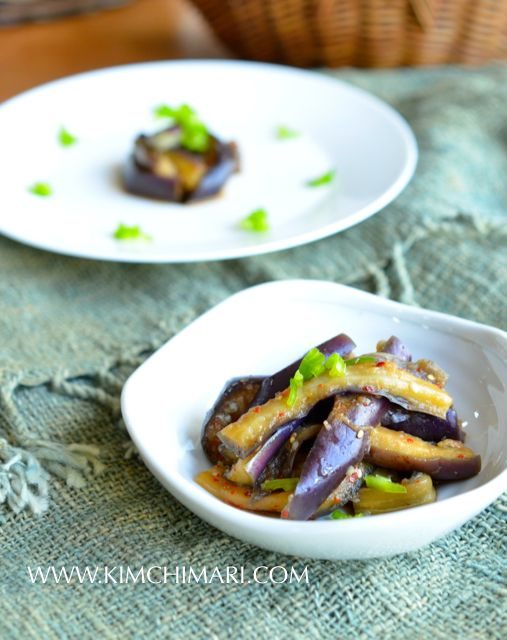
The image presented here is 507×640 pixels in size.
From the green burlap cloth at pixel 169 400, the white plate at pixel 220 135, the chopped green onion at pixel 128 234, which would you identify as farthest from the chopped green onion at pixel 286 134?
the chopped green onion at pixel 128 234

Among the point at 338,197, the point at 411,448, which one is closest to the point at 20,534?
the point at 411,448

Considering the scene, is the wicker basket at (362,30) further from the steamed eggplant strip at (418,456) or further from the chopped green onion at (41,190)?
the steamed eggplant strip at (418,456)

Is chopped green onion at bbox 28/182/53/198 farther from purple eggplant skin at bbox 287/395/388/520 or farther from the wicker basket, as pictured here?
purple eggplant skin at bbox 287/395/388/520

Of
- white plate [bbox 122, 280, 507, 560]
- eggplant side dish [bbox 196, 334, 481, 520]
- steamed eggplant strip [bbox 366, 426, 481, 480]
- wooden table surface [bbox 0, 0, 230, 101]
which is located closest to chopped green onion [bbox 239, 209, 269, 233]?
white plate [bbox 122, 280, 507, 560]

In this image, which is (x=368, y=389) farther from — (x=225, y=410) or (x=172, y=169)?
(x=172, y=169)

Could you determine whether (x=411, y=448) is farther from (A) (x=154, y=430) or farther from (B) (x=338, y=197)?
(B) (x=338, y=197)
